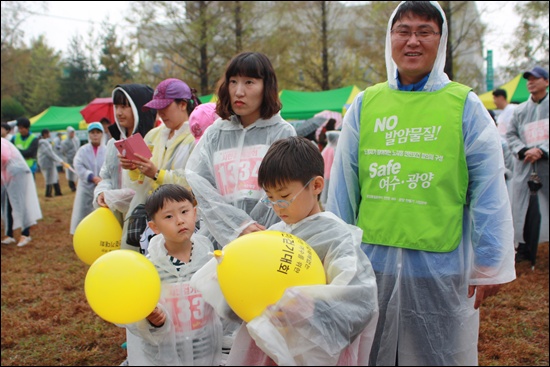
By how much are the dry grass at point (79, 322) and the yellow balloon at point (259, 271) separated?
8.60 feet

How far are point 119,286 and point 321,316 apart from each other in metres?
0.52

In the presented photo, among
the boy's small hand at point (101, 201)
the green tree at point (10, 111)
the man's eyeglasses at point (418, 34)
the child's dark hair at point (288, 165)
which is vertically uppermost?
the green tree at point (10, 111)

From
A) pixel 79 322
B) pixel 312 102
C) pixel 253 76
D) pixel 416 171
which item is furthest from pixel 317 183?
pixel 312 102

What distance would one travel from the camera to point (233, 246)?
128 centimetres

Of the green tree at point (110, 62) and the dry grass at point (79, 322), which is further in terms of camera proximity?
the green tree at point (110, 62)

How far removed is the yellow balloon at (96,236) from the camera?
9.67 feet

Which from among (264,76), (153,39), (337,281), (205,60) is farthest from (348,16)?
(337,281)

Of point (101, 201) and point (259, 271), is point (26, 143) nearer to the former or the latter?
point (101, 201)

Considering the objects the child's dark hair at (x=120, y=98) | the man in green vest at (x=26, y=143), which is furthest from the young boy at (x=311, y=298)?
the man in green vest at (x=26, y=143)

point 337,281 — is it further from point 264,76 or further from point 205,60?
point 205,60

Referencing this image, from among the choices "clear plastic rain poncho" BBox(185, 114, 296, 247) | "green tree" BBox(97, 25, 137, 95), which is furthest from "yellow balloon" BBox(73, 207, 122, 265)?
"green tree" BBox(97, 25, 137, 95)

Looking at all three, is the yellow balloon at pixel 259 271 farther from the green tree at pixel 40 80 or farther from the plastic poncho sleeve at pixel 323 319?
the green tree at pixel 40 80

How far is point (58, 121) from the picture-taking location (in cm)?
1855

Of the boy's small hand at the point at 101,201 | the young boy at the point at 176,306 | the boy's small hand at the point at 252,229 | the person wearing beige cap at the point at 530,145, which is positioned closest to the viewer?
the young boy at the point at 176,306
